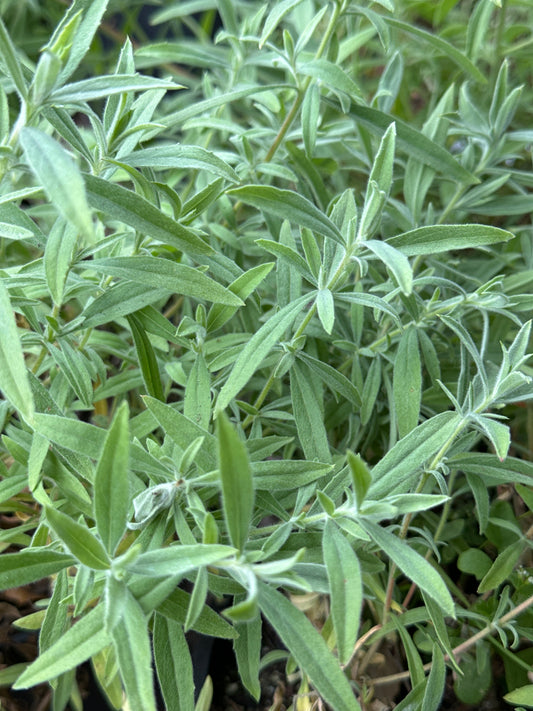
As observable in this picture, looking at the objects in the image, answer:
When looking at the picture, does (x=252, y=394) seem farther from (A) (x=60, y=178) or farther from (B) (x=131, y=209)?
(A) (x=60, y=178)

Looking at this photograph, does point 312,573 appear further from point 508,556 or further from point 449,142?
point 449,142

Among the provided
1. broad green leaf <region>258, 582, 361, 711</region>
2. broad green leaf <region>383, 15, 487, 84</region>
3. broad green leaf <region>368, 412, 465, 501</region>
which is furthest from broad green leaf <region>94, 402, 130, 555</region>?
broad green leaf <region>383, 15, 487, 84</region>

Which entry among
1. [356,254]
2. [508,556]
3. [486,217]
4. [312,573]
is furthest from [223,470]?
[486,217]

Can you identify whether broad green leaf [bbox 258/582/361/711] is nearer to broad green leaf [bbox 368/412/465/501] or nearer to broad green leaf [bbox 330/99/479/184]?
broad green leaf [bbox 368/412/465/501]

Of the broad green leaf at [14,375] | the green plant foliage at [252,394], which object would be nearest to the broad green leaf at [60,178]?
the green plant foliage at [252,394]

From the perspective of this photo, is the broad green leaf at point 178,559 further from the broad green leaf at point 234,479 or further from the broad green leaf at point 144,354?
the broad green leaf at point 144,354

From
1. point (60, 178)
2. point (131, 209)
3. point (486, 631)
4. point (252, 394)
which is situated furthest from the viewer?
point (252, 394)

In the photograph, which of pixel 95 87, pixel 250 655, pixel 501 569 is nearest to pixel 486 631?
pixel 501 569
